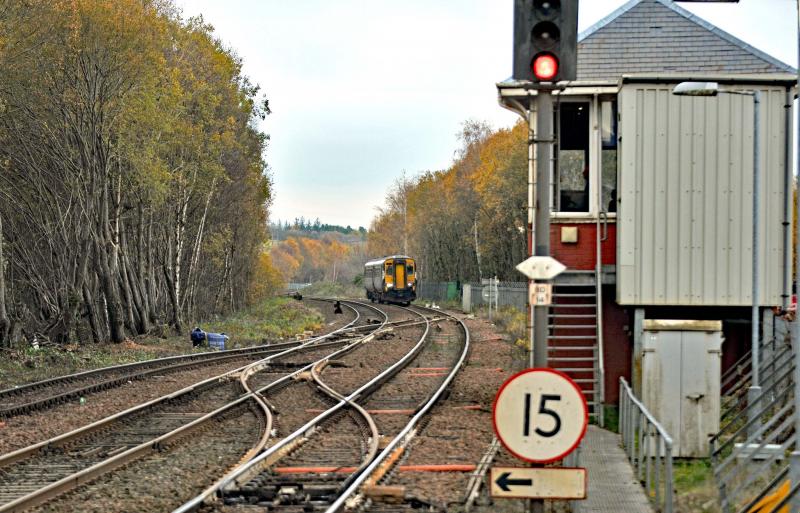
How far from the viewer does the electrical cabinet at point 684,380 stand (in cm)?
1143

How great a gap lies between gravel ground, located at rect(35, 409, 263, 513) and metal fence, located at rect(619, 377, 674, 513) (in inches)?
166

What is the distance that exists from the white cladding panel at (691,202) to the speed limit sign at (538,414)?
789 cm

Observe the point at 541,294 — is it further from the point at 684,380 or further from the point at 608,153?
the point at 608,153

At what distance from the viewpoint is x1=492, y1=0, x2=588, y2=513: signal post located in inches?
249

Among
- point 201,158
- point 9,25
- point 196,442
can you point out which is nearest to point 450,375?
point 196,442

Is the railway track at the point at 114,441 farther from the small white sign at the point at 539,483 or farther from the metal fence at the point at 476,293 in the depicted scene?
the metal fence at the point at 476,293

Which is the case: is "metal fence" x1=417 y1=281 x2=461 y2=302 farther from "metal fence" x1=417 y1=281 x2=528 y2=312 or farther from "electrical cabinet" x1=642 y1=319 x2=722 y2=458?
"electrical cabinet" x1=642 y1=319 x2=722 y2=458

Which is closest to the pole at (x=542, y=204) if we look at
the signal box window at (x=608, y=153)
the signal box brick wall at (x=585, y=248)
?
the signal box brick wall at (x=585, y=248)

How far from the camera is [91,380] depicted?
62.0 feet

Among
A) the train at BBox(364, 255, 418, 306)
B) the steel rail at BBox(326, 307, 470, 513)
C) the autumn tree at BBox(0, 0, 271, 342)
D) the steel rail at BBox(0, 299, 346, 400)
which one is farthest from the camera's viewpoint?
the train at BBox(364, 255, 418, 306)

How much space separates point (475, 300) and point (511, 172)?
824cm

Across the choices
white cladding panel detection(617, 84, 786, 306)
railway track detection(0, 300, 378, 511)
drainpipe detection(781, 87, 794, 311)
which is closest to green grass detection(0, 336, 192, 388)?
railway track detection(0, 300, 378, 511)

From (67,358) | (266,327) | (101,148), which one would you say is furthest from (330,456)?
(266,327)

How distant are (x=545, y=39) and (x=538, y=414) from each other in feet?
8.09
